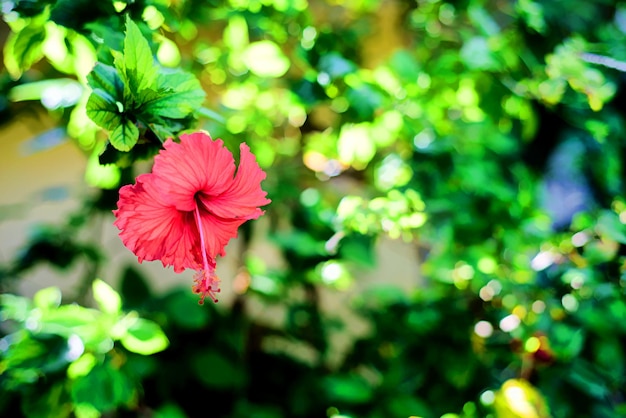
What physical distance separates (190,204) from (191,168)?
35mm

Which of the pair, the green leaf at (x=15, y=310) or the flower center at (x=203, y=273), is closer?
the flower center at (x=203, y=273)

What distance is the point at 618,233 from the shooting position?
0.72 m

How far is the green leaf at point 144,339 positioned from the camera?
0.69m

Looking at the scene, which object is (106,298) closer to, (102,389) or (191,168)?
(102,389)

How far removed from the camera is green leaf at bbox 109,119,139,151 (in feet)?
1.35

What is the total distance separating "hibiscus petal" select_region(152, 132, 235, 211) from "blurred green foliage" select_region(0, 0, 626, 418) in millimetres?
89

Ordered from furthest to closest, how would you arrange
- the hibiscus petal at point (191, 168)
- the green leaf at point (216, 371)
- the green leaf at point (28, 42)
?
1. the green leaf at point (216, 371)
2. the green leaf at point (28, 42)
3. the hibiscus petal at point (191, 168)

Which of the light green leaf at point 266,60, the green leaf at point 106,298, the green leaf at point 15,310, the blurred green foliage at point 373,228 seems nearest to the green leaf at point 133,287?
the blurred green foliage at point 373,228

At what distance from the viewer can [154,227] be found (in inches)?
15.7

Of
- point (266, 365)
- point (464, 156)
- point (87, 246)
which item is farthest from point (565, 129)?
point (87, 246)

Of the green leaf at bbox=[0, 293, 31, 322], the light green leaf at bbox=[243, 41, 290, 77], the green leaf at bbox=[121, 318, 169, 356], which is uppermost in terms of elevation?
the light green leaf at bbox=[243, 41, 290, 77]

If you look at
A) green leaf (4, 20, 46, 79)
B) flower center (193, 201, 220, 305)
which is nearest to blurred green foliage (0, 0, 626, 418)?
green leaf (4, 20, 46, 79)

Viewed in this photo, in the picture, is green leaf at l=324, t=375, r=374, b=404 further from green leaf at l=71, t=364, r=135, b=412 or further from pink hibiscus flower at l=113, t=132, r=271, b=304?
pink hibiscus flower at l=113, t=132, r=271, b=304

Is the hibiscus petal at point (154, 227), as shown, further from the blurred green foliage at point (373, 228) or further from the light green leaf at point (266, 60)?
the light green leaf at point (266, 60)
